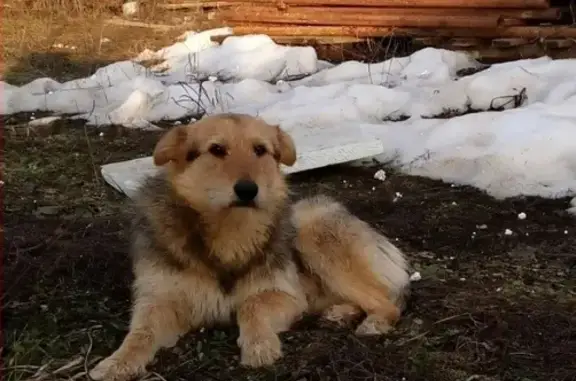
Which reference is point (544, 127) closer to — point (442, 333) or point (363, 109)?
point (363, 109)

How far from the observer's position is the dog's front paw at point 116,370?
11.9 ft

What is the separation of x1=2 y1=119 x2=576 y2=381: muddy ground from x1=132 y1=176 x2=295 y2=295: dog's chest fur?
336 millimetres

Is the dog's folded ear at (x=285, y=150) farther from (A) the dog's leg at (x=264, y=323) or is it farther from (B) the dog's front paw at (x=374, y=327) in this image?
(B) the dog's front paw at (x=374, y=327)

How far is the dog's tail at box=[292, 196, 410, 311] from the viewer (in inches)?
179

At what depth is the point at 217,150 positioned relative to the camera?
161 inches

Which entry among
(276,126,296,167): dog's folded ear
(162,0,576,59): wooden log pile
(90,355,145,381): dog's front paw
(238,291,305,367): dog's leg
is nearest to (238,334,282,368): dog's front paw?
(238,291,305,367): dog's leg

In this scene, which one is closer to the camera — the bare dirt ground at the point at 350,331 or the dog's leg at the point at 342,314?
the bare dirt ground at the point at 350,331

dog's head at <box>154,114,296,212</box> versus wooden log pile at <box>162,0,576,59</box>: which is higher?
dog's head at <box>154,114,296,212</box>

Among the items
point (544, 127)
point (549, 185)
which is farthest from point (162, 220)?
point (544, 127)

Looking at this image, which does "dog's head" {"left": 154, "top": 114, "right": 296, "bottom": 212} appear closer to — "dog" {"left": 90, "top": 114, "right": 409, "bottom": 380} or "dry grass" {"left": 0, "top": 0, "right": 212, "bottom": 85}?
"dog" {"left": 90, "top": 114, "right": 409, "bottom": 380}

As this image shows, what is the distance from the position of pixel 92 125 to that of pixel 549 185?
14.8ft

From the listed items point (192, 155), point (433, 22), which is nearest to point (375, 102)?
point (433, 22)

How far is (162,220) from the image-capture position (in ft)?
13.9

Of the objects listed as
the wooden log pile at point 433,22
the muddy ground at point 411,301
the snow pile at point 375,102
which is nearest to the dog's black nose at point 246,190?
the muddy ground at point 411,301
